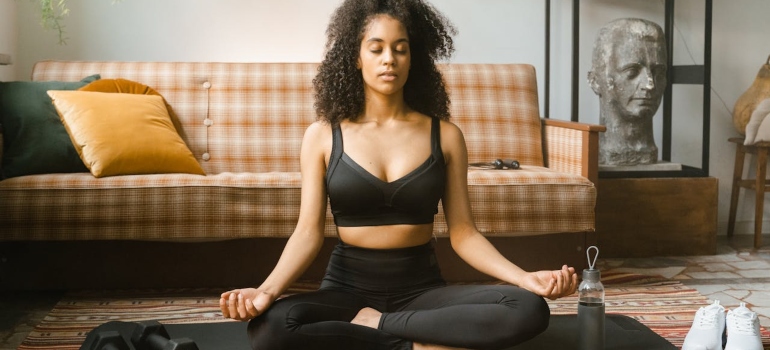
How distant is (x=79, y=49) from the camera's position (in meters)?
3.97

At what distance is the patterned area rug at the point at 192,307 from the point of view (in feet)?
8.48

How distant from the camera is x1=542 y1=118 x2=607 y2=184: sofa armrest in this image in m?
3.23

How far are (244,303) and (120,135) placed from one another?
159 centimetres

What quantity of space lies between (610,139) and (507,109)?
0.53 meters

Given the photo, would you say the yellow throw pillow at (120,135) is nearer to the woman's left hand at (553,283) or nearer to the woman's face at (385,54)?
the woman's face at (385,54)

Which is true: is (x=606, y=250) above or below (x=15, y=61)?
below

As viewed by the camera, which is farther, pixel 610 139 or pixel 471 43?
pixel 471 43

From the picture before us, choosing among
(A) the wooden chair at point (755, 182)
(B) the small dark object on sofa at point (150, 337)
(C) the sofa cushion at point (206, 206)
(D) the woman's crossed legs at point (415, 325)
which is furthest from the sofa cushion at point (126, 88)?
(A) the wooden chair at point (755, 182)

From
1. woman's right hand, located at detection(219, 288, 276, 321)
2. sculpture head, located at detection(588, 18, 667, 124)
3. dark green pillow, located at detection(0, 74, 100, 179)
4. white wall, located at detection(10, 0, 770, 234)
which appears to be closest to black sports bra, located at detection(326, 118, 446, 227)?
woman's right hand, located at detection(219, 288, 276, 321)

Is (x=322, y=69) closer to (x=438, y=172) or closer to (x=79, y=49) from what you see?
(x=438, y=172)

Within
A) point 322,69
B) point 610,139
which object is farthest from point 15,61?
point 610,139

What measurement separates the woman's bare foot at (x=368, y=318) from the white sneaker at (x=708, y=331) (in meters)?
0.76

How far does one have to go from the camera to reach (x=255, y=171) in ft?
11.7

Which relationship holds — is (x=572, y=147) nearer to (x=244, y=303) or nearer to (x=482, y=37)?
(x=482, y=37)
